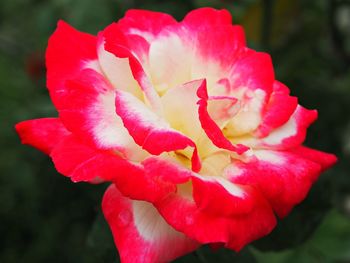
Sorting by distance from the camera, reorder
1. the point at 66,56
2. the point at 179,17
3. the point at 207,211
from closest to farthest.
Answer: the point at 207,211 < the point at 66,56 < the point at 179,17

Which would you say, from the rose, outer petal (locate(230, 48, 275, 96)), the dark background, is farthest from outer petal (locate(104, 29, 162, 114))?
the dark background

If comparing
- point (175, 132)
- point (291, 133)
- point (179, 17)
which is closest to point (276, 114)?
point (291, 133)

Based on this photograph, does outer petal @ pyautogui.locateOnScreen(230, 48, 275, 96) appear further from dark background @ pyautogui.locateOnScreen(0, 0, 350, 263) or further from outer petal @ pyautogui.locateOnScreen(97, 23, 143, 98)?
dark background @ pyautogui.locateOnScreen(0, 0, 350, 263)

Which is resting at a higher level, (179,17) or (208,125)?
(208,125)

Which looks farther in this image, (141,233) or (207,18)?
(207,18)

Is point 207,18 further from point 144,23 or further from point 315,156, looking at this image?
point 315,156

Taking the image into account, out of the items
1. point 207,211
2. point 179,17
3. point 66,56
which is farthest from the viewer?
point 179,17
